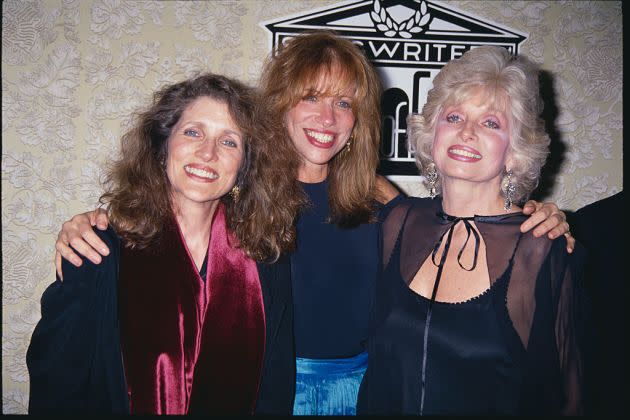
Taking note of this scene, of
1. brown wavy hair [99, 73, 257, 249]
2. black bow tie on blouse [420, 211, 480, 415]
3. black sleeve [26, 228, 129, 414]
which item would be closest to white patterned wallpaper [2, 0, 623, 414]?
brown wavy hair [99, 73, 257, 249]

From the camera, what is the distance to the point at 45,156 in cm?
257

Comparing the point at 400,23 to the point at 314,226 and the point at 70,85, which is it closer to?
the point at 314,226

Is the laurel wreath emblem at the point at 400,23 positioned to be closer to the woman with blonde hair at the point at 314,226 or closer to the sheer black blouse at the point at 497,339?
the woman with blonde hair at the point at 314,226

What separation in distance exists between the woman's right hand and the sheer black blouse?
1082mm

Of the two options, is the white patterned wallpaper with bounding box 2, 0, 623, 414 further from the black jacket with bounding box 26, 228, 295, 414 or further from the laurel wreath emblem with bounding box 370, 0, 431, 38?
the black jacket with bounding box 26, 228, 295, 414

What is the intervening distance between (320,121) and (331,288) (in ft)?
2.42

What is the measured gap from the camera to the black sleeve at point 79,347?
1359mm

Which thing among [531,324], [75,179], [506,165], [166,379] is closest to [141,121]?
[166,379]

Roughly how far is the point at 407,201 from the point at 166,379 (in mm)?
1246

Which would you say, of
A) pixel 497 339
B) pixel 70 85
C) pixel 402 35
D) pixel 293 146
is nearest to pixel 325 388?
pixel 497 339

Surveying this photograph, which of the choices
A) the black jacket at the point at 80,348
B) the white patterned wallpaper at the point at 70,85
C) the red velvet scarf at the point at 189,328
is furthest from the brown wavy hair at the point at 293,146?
the white patterned wallpaper at the point at 70,85

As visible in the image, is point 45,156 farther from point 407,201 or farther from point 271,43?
point 407,201

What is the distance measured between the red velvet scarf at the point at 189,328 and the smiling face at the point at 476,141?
94 cm

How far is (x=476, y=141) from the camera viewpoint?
59.4 inches
